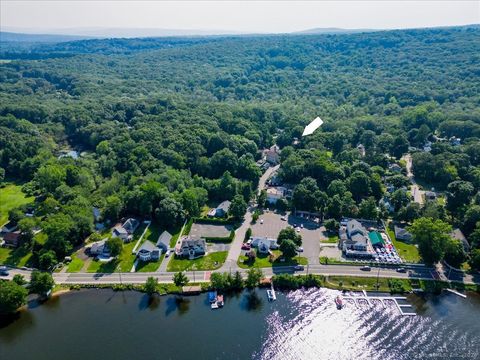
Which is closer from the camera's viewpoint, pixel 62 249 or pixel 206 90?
pixel 62 249

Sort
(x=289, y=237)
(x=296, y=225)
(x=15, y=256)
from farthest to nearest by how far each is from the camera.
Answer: (x=296, y=225)
(x=15, y=256)
(x=289, y=237)

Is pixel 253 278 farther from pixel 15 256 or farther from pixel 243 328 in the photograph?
pixel 15 256

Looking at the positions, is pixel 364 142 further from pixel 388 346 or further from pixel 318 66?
pixel 318 66

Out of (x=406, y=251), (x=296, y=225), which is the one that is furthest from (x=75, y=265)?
(x=406, y=251)

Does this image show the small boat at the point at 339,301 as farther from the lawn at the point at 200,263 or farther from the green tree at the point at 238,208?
the green tree at the point at 238,208

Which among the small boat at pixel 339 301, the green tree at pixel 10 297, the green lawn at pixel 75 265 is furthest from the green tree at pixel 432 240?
the green tree at pixel 10 297

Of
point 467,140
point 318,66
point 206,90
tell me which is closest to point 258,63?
point 318,66
